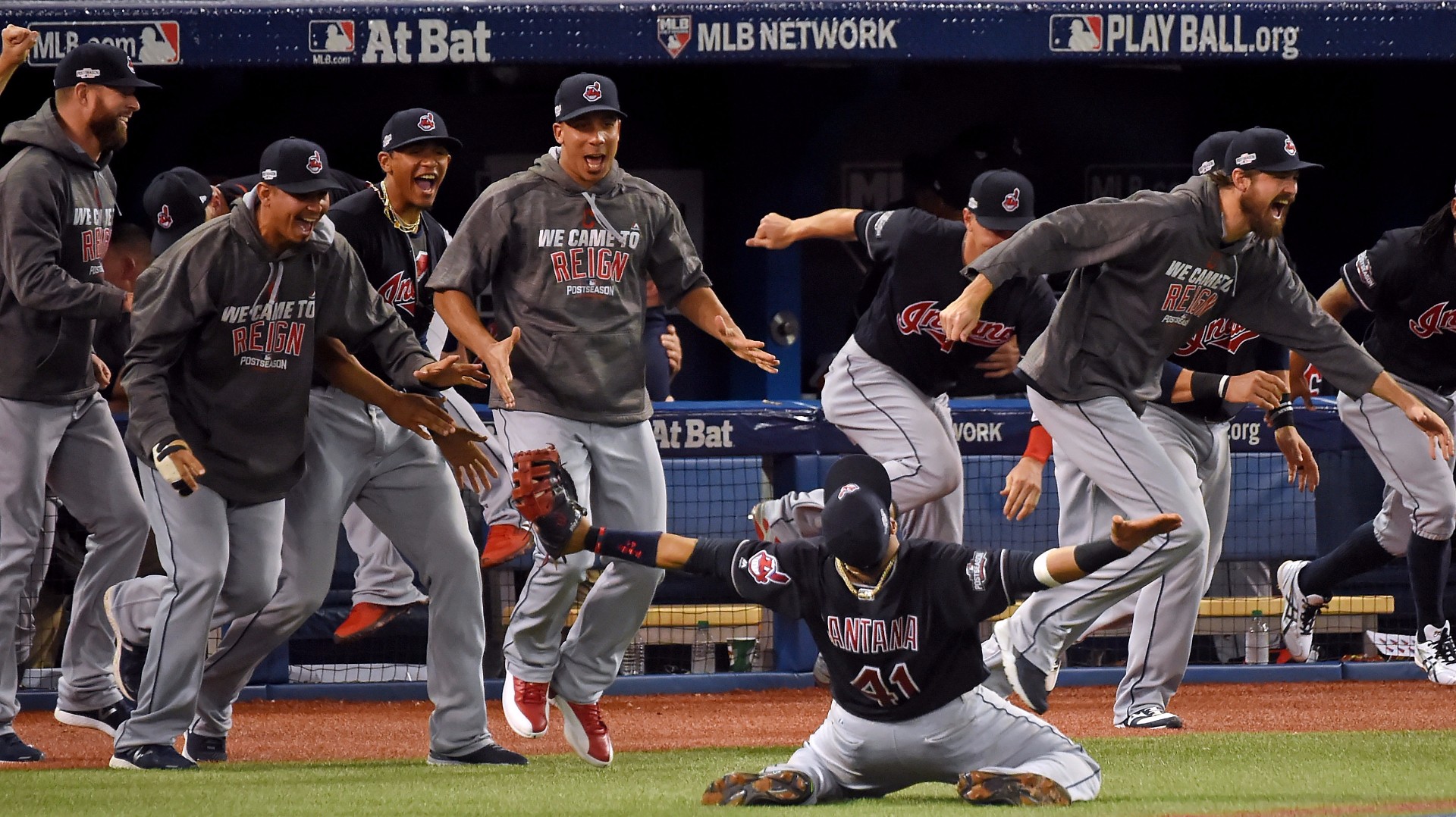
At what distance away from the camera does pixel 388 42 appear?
332 inches

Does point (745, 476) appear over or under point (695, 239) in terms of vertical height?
under

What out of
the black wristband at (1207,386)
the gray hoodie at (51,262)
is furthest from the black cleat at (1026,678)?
the gray hoodie at (51,262)

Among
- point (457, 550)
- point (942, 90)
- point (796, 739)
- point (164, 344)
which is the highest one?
point (942, 90)

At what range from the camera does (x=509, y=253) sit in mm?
5910

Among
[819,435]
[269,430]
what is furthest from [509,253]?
[819,435]

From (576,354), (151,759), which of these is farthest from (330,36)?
(151,759)

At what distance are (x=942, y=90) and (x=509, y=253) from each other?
484cm

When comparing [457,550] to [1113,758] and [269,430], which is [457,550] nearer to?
[269,430]

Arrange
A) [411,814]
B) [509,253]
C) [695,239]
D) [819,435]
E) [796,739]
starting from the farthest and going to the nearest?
[695,239]
[819,435]
[796,739]
[509,253]
[411,814]

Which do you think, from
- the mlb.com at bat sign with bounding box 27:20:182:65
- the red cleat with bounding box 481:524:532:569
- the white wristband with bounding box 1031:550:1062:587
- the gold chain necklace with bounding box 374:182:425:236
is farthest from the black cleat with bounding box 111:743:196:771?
the mlb.com at bat sign with bounding box 27:20:182:65

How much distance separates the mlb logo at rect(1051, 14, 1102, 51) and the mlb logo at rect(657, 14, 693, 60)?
4.82 ft

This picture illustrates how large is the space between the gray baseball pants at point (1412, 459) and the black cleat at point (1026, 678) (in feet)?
6.42

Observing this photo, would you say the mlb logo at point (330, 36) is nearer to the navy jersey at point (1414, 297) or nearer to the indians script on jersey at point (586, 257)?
the indians script on jersey at point (586, 257)

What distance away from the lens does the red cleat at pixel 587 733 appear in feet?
19.2
